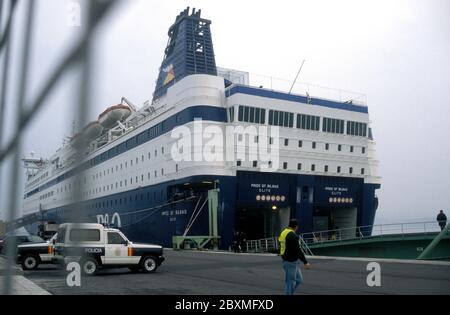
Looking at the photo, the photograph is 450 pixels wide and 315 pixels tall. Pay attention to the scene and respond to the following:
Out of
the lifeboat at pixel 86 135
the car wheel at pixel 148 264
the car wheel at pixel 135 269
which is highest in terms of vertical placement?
the lifeboat at pixel 86 135

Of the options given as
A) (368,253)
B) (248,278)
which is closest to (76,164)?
(248,278)

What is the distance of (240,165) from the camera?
33.3 metres

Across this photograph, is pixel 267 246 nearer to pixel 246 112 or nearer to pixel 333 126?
pixel 246 112

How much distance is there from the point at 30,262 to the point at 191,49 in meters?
27.3

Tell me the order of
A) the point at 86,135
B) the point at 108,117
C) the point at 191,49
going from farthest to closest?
1. the point at 191,49
2. the point at 108,117
3. the point at 86,135

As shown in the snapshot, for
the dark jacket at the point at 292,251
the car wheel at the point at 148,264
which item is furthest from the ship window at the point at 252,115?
the dark jacket at the point at 292,251

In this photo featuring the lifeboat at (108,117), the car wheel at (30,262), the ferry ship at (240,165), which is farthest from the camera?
the ferry ship at (240,165)

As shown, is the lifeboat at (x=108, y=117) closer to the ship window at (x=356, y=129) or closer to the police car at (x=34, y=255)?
the police car at (x=34, y=255)

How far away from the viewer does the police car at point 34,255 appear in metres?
17.9

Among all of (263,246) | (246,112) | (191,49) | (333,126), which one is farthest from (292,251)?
(191,49)

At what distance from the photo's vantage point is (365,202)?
37750mm

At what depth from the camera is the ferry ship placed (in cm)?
3356

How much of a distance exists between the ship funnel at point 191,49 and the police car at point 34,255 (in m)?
24.8

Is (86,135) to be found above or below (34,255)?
above
